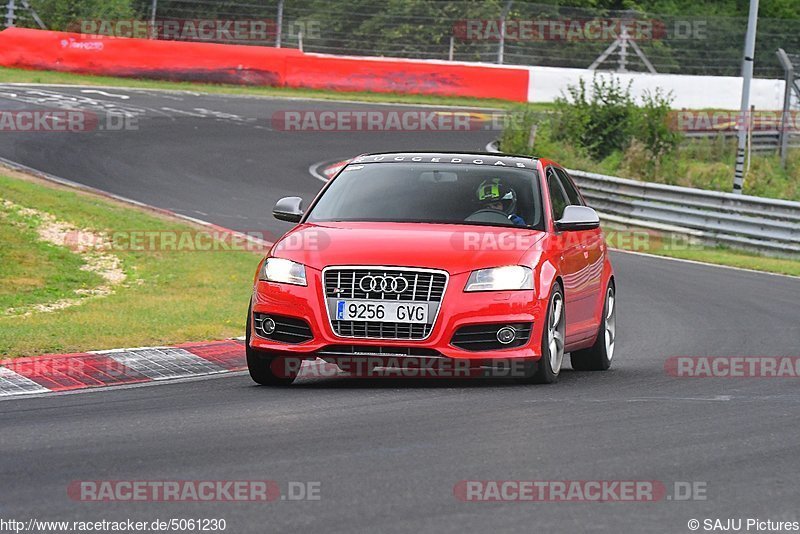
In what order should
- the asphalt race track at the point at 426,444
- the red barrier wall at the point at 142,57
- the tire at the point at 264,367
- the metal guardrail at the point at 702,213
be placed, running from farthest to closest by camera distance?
the red barrier wall at the point at 142,57
the metal guardrail at the point at 702,213
the tire at the point at 264,367
the asphalt race track at the point at 426,444

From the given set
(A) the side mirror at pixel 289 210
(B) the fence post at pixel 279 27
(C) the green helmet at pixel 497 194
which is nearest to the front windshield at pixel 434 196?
(C) the green helmet at pixel 497 194

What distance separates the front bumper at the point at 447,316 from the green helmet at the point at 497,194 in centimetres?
121

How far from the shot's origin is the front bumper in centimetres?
912

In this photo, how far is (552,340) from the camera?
969 centimetres

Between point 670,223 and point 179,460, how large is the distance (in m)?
19.9

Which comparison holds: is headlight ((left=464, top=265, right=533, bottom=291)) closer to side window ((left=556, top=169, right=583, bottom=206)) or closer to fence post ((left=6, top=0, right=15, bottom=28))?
side window ((left=556, top=169, right=583, bottom=206))

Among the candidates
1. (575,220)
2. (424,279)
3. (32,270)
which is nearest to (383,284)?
(424,279)

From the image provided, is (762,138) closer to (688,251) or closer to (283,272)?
(688,251)

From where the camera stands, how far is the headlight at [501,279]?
362 inches

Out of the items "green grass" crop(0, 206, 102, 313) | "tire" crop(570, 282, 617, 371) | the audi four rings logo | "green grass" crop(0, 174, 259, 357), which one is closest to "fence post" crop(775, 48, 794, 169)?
"green grass" crop(0, 174, 259, 357)

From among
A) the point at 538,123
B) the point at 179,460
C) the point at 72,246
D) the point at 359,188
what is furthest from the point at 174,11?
the point at 179,460

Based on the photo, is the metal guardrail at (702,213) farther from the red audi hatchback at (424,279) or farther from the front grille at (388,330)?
the front grille at (388,330)

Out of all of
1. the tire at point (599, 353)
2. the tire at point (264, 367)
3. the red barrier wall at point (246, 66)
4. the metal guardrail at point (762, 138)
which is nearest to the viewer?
the tire at point (264, 367)

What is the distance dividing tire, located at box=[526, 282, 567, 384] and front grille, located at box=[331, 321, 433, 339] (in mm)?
835
